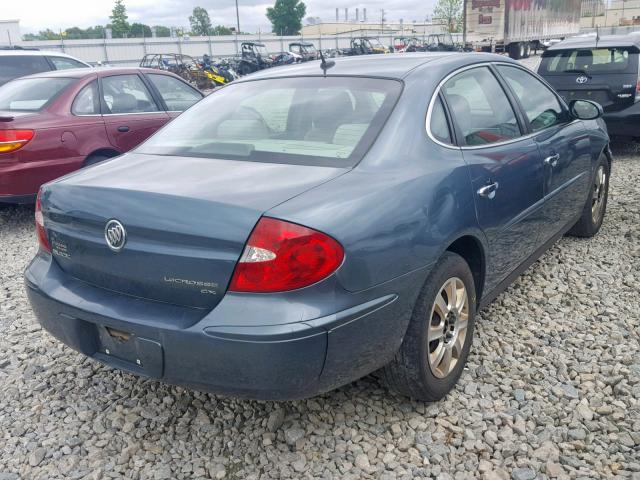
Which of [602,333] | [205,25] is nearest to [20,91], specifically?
[602,333]

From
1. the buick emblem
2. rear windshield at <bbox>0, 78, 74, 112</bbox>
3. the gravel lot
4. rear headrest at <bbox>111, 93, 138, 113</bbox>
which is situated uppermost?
rear windshield at <bbox>0, 78, 74, 112</bbox>

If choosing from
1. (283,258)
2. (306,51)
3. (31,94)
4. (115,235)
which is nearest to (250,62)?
(306,51)

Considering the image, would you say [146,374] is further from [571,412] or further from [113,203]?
[571,412]

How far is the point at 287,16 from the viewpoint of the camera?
9712cm

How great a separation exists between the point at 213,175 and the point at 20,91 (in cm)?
482

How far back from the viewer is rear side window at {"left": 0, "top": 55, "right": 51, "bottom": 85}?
324 inches

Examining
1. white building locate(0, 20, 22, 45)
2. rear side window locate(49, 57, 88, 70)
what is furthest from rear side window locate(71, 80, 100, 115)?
white building locate(0, 20, 22, 45)

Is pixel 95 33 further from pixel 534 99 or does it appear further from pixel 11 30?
pixel 534 99

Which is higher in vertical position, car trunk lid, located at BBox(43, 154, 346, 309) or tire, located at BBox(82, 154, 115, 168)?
car trunk lid, located at BBox(43, 154, 346, 309)

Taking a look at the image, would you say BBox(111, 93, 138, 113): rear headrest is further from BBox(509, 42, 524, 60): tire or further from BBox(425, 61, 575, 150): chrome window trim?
BBox(509, 42, 524, 60): tire

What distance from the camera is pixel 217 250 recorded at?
2.13 meters

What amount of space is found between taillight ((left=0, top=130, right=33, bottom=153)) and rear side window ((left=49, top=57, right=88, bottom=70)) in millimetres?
3496

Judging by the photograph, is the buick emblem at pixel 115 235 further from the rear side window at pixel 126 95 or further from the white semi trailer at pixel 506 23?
the white semi trailer at pixel 506 23

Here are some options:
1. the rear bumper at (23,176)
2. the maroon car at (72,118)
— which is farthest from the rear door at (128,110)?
the rear bumper at (23,176)
